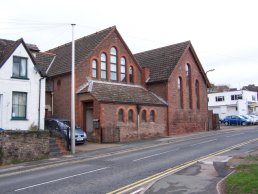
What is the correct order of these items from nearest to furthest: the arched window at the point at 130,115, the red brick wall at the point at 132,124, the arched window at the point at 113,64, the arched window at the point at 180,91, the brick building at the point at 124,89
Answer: the red brick wall at the point at 132,124 → the brick building at the point at 124,89 → the arched window at the point at 130,115 → the arched window at the point at 113,64 → the arched window at the point at 180,91

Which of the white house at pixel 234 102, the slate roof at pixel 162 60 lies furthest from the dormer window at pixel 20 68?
the white house at pixel 234 102

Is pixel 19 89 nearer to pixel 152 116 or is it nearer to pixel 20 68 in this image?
pixel 20 68

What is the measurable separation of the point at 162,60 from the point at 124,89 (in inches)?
317

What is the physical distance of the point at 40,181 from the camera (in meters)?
13.9

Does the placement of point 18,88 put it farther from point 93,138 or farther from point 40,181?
point 40,181

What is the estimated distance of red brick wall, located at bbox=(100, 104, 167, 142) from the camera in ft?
102

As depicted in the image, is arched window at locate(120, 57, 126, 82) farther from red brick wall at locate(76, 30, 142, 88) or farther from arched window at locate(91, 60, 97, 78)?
arched window at locate(91, 60, 97, 78)

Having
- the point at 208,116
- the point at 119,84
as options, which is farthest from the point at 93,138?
the point at 208,116

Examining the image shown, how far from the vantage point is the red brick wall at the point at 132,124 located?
31.2 meters

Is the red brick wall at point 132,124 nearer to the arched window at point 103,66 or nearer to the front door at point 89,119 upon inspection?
the front door at point 89,119

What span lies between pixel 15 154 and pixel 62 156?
3057 mm

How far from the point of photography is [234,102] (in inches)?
2886

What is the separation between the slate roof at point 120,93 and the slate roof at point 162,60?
2372mm

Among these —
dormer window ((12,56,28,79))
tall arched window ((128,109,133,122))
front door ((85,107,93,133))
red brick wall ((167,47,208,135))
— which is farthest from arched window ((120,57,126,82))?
dormer window ((12,56,28,79))
